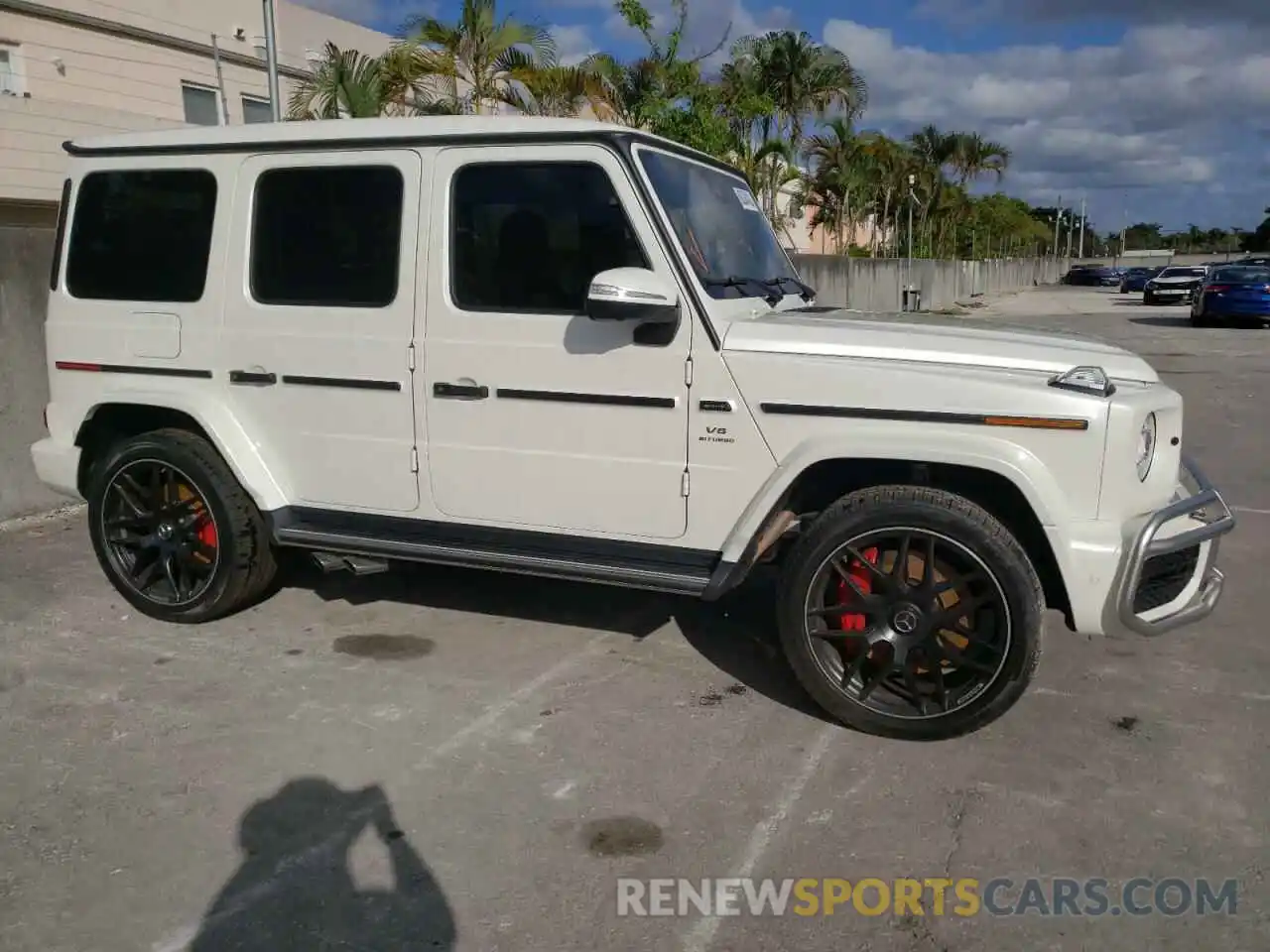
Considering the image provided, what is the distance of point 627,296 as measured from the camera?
3656mm

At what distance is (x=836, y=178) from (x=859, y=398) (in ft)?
96.0

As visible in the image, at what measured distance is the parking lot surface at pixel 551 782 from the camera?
2908 millimetres

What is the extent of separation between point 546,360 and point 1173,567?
2.45 m

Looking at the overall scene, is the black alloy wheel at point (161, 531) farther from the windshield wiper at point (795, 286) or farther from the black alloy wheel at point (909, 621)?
the black alloy wheel at point (909, 621)

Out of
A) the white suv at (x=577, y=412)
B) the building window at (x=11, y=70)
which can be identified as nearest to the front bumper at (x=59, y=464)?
the white suv at (x=577, y=412)

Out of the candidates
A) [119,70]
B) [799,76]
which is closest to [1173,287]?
[799,76]

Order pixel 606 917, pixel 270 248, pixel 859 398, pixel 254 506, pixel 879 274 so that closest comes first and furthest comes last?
pixel 606 917, pixel 859 398, pixel 270 248, pixel 254 506, pixel 879 274

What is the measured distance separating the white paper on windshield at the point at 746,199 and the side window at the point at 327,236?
1549 mm

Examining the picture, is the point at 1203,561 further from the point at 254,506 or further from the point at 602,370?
the point at 254,506

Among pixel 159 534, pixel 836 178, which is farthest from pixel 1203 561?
pixel 836 178

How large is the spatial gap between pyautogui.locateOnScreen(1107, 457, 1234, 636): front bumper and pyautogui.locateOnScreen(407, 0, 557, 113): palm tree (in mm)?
12330

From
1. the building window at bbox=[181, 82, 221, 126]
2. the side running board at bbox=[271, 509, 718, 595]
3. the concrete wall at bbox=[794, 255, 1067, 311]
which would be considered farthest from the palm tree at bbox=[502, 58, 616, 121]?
the side running board at bbox=[271, 509, 718, 595]

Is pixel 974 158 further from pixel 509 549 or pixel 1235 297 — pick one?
pixel 509 549

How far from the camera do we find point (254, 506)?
16.3ft
